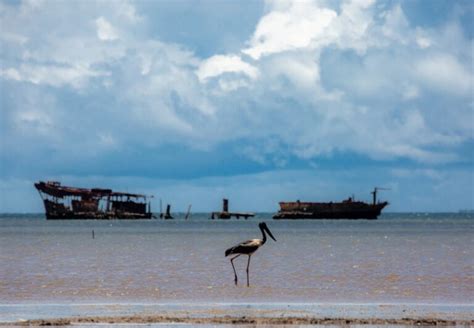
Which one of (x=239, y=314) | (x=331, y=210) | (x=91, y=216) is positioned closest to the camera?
(x=239, y=314)

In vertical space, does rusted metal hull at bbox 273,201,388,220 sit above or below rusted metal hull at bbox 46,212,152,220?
above

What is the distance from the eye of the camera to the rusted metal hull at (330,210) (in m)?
167

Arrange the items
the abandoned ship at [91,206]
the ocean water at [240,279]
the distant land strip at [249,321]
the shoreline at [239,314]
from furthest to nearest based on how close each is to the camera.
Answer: the abandoned ship at [91,206]
the ocean water at [240,279]
the shoreline at [239,314]
the distant land strip at [249,321]

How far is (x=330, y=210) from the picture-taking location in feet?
563

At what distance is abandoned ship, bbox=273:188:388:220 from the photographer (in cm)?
16650

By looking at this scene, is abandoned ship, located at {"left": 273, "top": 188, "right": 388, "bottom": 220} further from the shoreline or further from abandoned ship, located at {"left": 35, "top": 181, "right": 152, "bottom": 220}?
the shoreline

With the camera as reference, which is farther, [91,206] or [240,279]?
[91,206]

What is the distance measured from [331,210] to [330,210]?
0.52m

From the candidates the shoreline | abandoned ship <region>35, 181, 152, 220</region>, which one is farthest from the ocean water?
abandoned ship <region>35, 181, 152, 220</region>

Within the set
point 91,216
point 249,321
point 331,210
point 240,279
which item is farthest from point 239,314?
point 331,210

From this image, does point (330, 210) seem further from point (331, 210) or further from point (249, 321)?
point (249, 321)

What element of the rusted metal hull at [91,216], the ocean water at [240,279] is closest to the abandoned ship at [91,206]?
the rusted metal hull at [91,216]

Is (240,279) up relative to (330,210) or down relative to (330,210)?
down

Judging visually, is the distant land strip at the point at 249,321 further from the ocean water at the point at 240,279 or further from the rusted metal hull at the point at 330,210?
the rusted metal hull at the point at 330,210
